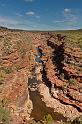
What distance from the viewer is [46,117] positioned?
3481 centimetres

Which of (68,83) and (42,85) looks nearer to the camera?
(68,83)

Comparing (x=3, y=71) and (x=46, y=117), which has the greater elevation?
(x=3, y=71)

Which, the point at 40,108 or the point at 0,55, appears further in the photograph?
the point at 0,55

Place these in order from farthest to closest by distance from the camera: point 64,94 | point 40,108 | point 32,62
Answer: point 32,62
point 64,94
point 40,108

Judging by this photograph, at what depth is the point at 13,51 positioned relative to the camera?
5631 cm

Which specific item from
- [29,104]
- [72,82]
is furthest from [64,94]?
[29,104]

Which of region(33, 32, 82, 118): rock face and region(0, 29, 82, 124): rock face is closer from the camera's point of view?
region(0, 29, 82, 124): rock face

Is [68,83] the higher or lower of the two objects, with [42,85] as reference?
higher

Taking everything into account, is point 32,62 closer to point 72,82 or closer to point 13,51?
point 13,51

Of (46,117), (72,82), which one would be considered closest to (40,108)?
(46,117)

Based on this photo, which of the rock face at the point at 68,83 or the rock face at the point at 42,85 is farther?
the rock face at the point at 68,83

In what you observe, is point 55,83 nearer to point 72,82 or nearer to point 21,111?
point 72,82

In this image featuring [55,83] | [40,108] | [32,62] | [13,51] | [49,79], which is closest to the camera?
[40,108]

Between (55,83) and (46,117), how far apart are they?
12.2m
